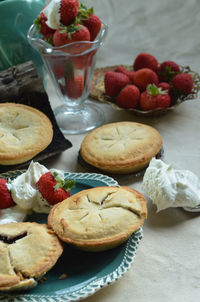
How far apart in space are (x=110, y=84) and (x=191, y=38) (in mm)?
948

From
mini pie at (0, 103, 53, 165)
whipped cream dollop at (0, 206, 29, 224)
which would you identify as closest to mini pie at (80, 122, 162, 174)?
mini pie at (0, 103, 53, 165)

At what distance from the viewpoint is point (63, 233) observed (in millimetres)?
1267

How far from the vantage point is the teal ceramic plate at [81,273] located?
1.15 meters

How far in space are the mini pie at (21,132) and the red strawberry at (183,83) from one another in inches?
Result: 26.3

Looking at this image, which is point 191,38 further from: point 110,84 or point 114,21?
point 110,84

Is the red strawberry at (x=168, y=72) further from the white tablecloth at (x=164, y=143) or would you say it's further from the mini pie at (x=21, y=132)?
the mini pie at (x=21, y=132)

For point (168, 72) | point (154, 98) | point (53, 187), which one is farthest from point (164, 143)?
point (53, 187)

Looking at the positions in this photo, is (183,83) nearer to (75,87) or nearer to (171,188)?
(75,87)

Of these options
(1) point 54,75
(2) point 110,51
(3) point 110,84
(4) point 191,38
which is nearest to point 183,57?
(4) point 191,38

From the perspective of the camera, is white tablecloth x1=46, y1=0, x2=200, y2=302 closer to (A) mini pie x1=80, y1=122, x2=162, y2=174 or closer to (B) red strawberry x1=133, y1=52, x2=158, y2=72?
(A) mini pie x1=80, y1=122, x2=162, y2=174

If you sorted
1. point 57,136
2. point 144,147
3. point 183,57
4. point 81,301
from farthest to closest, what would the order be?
point 183,57 → point 57,136 → point 144,147 → point 81,301

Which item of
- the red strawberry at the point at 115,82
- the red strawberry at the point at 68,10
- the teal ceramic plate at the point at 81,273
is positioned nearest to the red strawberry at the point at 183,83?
the red strawberry at the point at 115,82

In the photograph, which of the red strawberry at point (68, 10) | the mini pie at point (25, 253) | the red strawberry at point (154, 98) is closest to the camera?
the mini pie at point (25, 253)

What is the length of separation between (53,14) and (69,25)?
0.26ft
